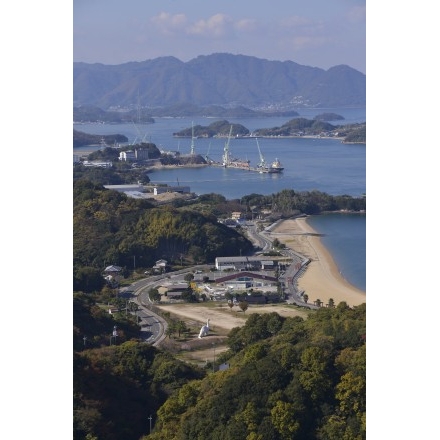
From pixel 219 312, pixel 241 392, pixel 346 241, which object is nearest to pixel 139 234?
pixel 346 241

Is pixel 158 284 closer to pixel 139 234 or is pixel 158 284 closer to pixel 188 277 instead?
pixel 188 277

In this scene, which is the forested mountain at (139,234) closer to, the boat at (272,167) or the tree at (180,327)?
the tree at (180,327)

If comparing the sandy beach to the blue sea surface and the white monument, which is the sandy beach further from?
the white monument

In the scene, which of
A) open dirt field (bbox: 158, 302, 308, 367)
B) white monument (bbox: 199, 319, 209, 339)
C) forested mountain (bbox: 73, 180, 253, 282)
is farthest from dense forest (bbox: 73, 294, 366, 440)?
forested mountain (bbox: 73, 180, 253, 282)

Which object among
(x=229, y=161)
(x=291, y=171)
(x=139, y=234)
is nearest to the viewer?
(x=139, y=234)

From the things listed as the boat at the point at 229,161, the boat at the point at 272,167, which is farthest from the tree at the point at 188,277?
the boat at the point at 229,161
